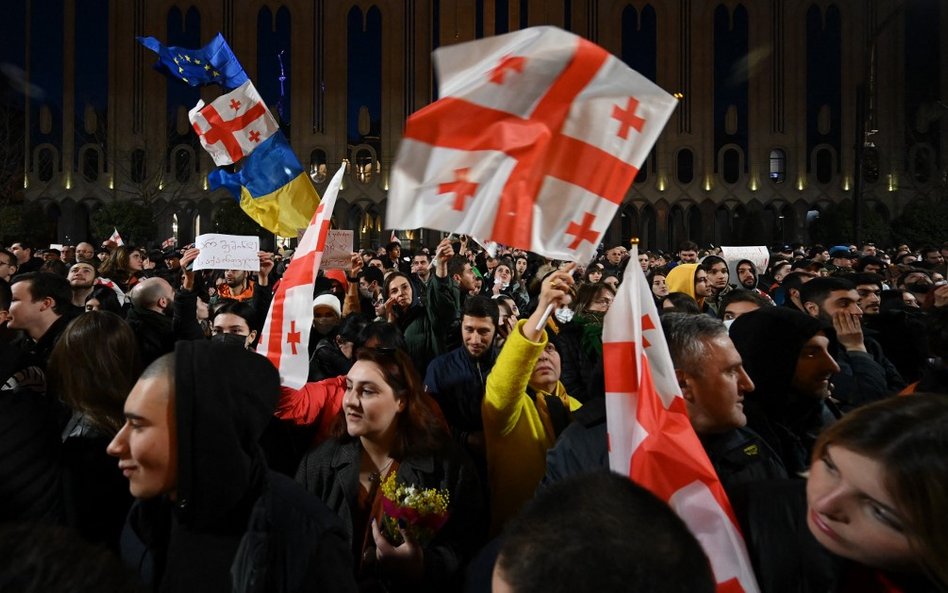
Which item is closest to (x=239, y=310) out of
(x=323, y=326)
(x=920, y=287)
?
(x=323, y=326)

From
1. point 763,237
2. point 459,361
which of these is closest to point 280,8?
point 763,237

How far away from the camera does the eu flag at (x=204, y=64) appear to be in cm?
721

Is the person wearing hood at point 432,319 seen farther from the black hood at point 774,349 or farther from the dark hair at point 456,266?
the black hood at point 774,349

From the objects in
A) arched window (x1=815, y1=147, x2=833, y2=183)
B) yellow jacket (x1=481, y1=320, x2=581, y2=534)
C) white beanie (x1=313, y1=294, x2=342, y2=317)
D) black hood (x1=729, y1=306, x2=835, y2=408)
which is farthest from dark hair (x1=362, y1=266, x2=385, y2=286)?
arched window (x1=815, y1=147, x2=833, y2=183)

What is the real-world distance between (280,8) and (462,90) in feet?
133

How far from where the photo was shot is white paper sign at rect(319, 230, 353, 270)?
21.3ft

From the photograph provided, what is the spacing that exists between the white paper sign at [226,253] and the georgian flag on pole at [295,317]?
260 centimetres

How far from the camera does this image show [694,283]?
23.7ft

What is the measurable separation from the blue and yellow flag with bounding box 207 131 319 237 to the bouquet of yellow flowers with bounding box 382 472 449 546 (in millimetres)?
3818

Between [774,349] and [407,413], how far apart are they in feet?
5.05

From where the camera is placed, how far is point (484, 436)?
3.81 metres

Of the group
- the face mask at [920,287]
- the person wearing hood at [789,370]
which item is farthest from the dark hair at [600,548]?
the face mask at [920,287]

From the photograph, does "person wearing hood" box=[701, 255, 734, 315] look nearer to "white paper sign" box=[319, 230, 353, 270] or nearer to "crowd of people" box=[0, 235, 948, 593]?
"crowd of people" box=[0, 235, 948, 593]

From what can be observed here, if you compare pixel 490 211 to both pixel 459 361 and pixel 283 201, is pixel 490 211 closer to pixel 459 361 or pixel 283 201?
pixel 459 361
